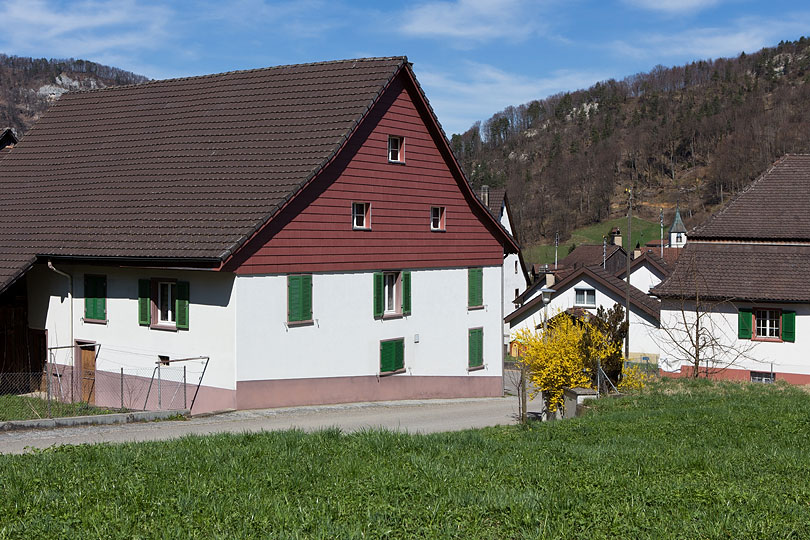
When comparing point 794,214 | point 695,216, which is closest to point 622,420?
point 794,214

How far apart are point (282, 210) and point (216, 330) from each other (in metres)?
3.32

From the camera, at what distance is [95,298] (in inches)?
896

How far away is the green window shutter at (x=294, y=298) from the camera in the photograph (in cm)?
2148

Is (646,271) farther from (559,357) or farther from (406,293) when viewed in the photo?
(559,357)

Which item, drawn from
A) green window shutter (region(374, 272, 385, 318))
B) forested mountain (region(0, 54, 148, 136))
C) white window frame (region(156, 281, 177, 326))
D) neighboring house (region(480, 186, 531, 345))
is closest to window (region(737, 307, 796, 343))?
green window shutter (region(374, 272, 385, 318))

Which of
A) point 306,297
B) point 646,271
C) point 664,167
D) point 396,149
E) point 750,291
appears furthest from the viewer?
point 664,167

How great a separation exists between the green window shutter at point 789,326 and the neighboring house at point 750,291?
0.13 ft

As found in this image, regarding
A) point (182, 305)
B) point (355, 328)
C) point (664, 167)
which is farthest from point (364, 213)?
point (664, 167)

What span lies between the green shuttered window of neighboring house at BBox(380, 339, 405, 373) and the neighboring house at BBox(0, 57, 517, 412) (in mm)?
58

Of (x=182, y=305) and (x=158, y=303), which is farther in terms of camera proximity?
(x=158, y=303)

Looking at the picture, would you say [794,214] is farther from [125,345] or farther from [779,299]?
[125,345]

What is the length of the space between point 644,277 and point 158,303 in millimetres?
47708

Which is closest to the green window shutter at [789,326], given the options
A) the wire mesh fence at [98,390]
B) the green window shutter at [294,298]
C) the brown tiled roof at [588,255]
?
the green window shutter at [294,298]

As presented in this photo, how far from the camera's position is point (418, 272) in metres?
25.6
